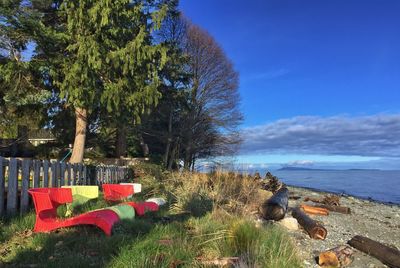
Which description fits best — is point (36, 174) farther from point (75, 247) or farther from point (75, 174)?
point (75, 247)

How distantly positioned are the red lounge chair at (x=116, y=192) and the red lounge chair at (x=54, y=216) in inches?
106

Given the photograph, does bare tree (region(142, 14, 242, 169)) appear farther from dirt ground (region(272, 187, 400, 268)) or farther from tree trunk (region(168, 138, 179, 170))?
dirt ground (region(272, 187, 400, 268))

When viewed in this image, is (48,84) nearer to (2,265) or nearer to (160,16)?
(160,16)

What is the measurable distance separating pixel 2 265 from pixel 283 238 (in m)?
3.58

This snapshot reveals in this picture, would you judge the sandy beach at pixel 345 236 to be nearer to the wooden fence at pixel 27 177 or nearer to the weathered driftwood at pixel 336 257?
the weathered driftwood at pixel 336 257

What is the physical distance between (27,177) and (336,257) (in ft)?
18.0

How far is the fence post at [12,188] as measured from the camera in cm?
742

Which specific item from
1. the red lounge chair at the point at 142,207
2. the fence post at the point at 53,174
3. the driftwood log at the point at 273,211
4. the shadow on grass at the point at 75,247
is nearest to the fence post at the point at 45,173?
the fence post at the point at 53,174

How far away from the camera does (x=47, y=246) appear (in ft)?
18.0

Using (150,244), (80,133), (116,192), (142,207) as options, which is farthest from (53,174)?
(80,133)

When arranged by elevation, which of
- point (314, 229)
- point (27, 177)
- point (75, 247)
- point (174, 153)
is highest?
point (174, 153)

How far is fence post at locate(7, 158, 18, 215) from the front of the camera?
742 centimetres

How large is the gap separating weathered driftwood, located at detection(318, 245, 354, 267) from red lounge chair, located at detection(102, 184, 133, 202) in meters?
4.43

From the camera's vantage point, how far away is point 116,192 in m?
9.67
